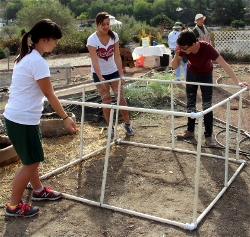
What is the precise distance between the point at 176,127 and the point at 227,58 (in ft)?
33.9

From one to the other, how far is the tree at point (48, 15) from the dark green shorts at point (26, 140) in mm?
29976

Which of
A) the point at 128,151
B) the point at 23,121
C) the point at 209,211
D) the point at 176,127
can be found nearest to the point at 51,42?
the point at 23,121

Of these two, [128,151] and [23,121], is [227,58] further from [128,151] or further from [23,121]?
[23,121]

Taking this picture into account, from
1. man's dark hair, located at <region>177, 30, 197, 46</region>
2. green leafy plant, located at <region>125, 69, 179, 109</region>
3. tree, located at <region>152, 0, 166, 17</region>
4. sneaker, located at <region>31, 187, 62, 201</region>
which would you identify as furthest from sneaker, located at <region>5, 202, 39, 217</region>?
tree, located at <region>152, 0, 166, 17</region>

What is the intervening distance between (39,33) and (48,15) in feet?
104

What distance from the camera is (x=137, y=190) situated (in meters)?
3.88

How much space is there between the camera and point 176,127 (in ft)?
19.7

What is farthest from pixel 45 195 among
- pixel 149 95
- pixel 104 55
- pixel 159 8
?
pixel 159 8

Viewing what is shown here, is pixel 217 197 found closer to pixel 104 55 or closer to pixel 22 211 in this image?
pixel 22 211

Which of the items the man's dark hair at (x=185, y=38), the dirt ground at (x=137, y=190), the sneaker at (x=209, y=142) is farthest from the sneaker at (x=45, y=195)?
the sneaker at (x=209, y=142)

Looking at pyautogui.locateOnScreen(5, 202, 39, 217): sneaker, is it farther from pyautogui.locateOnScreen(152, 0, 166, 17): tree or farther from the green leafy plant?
pyautogui.locateOnScreen(152, 0, 166, 17): tree

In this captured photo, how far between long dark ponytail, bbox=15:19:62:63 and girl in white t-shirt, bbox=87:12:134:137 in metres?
1.94

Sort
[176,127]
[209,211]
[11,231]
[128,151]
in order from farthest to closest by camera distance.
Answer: [176,127] < [128,151] < [209,211] < [11,231]

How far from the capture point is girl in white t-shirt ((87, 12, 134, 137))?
16.1 feet
